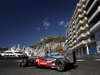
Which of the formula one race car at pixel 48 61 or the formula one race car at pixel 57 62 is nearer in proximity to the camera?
the formula one race car at pixel 57 62

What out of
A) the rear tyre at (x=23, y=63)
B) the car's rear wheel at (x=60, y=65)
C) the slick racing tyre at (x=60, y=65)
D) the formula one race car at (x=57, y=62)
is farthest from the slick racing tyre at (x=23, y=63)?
the car's rear wheel at (x=60, y=65)

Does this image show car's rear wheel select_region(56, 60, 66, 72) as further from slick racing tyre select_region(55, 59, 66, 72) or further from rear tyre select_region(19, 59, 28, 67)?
rear tyre select_region(19, 59, 28, 67)

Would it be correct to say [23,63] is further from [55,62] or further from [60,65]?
[60,65]

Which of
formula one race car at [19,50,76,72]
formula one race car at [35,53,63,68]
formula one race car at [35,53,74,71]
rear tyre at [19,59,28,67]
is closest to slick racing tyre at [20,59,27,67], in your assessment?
rear tyre at [19,59,28,67]

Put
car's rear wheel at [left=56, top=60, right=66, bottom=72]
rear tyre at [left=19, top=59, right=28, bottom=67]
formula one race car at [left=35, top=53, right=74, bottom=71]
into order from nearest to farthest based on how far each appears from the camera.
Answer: car's rear wheel at [left=56, top=60, right=66, bottom=72] < formula one race car at [left=35, top=53, right=74, bottom=71] < rear tyre at [left=19, top=59, right=28, bottom=67]

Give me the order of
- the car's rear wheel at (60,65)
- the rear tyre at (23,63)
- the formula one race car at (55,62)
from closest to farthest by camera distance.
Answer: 1. the car's rear wheel at (60,65)
2. the formula one race car at (55,62)
3. the rear tyre at (23,63)

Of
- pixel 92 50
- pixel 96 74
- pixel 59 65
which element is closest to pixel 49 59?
pixel 59 65

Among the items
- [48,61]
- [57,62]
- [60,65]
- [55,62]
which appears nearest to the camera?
[60,65]

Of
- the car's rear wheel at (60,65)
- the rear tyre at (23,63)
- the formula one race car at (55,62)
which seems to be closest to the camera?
the car's rear wheel at (60,65)

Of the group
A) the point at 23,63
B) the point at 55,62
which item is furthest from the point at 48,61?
the point at 23,63

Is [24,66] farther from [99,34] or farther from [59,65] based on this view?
[99,34]

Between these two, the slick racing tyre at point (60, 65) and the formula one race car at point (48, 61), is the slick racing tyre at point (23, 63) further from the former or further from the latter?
the slick racing tyre at point (60, 65)

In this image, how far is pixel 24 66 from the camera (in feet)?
66.7

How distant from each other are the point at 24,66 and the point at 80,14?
53.7 metres
